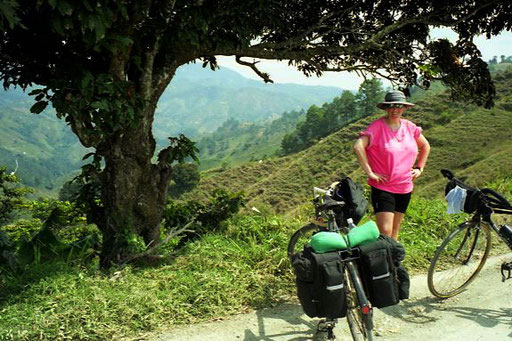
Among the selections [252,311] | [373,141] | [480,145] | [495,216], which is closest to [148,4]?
[373,141]

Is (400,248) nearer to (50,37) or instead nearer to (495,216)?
(50,37)

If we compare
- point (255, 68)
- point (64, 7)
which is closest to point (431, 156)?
point (255, 68)

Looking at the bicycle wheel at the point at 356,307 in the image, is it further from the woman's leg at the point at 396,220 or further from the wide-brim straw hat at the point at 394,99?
the wide-brim straw hat at the point at 394,99

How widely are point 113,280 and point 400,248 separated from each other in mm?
3054

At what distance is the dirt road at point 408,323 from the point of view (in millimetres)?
3740

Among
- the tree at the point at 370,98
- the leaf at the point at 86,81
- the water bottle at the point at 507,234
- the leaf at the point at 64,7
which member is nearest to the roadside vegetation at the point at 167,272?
the water bottle at the point at 507,234

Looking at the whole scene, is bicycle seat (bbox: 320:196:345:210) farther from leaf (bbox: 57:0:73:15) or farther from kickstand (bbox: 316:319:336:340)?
leaf (bbox: 57:0:73:15)

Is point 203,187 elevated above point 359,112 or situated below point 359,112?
below

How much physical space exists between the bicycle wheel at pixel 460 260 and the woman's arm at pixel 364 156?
44.1 inches

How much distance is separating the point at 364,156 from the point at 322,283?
168cm

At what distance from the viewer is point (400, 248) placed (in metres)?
3.31

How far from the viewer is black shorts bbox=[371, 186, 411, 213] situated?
→ 4270 mm

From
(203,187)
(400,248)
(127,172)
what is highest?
(127,172)

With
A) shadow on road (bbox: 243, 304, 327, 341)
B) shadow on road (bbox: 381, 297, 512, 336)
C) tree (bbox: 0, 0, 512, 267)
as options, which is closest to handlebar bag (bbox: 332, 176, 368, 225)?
shadow on road (bbox: 243, 304, 327, 341)
